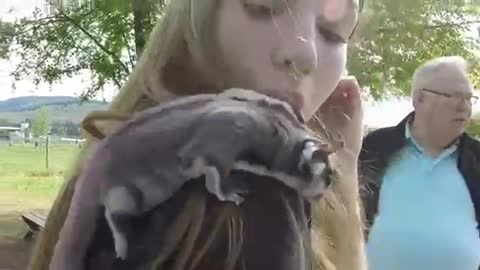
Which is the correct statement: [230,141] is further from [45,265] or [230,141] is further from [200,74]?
[45,265]

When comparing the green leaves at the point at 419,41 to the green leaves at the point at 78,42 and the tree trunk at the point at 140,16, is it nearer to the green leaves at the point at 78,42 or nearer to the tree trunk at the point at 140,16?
the tree trunk at the point at 140,16

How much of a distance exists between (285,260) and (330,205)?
0.81 ft

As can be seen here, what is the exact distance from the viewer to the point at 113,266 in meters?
0.72

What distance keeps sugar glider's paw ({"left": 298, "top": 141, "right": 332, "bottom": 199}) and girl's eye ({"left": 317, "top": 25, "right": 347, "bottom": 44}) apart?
17 centimetres

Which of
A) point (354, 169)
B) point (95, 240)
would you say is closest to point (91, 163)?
point (95, 240)

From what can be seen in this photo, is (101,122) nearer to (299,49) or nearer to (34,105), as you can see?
(299,49)

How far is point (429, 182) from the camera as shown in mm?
3178

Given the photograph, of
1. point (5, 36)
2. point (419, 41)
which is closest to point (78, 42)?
point (5, 36)

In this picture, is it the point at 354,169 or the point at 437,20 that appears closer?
the point at 354,169

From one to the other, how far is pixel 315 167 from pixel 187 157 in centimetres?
11

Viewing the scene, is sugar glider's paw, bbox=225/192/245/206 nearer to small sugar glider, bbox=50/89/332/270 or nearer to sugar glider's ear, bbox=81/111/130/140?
small sugar glider, bbox=50/89/332/270

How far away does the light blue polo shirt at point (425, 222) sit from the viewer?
3.02 meters

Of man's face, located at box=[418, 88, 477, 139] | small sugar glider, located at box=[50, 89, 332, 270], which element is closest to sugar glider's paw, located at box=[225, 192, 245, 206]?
small sugar glider, located at box=[50, 89, 332, 270]

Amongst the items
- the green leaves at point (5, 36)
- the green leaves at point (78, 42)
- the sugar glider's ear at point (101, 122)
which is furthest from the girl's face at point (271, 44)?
the green leaves at point (5, 36)
